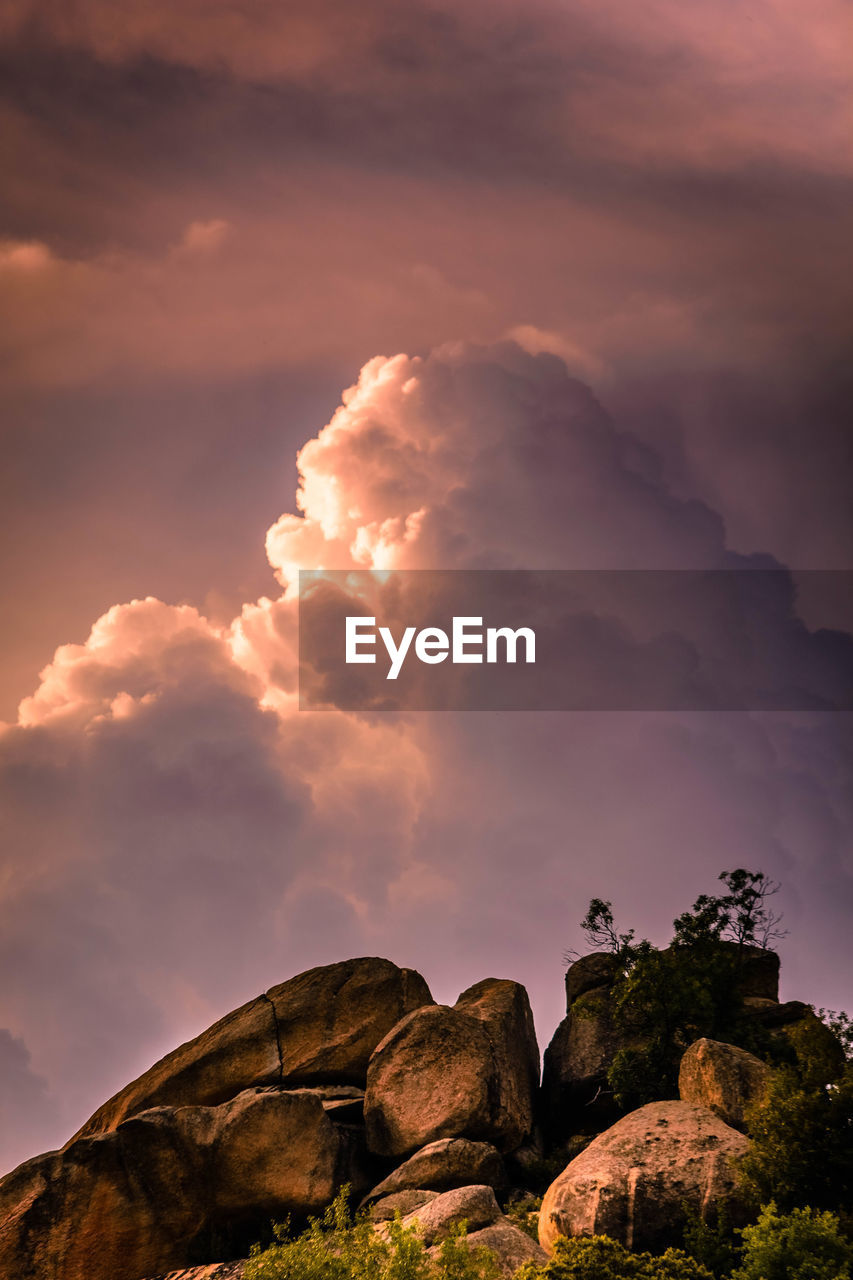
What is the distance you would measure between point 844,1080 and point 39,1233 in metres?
28.1

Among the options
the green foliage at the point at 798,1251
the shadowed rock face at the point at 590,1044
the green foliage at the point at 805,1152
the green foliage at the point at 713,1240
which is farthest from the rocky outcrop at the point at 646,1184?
the shadowed rock face at the point at 590,1044

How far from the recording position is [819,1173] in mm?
25531

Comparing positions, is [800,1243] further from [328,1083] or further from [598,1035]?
[328,1083]

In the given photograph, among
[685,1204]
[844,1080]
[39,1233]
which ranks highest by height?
[844,1080]

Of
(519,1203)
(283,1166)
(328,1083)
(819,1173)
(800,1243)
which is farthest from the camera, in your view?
(328,1083)

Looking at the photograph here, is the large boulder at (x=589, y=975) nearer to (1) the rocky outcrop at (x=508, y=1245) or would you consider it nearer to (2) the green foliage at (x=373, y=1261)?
(1) the rocky outcrop at (x=508, y=1245)

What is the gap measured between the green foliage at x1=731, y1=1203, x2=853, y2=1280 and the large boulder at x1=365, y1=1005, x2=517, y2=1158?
57.0 ft

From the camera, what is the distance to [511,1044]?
42406 millimetres

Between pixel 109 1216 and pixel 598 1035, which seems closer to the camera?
pixel 109 1216

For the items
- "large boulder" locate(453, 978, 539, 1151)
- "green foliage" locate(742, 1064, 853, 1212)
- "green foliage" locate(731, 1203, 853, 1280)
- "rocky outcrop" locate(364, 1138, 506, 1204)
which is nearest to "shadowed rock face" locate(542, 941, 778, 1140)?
"large boulder" locate(453, 978, 539, 1151)

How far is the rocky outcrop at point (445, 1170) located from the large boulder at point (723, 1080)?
24.6 ft

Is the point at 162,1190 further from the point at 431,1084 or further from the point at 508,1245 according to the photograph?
the point at 508,1245

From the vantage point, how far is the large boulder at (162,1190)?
34.0 meters

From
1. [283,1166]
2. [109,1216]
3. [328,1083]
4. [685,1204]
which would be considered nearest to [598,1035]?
[328,1083]
